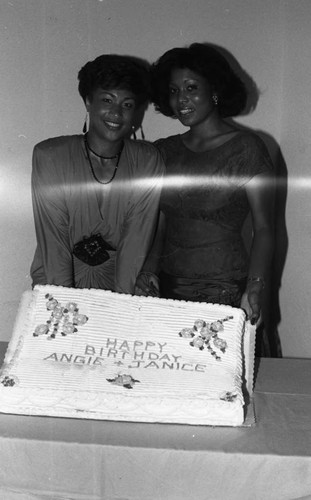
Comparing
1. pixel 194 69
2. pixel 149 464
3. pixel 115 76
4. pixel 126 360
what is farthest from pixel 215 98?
pixel 149 464

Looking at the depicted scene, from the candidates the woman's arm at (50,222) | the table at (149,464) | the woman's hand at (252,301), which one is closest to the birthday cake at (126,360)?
the table at (149,464)

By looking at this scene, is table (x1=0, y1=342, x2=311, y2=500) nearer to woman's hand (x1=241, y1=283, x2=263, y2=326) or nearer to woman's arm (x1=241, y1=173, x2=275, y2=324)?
woman's hand (x1=241, y1=283, x2=263, y2=326)

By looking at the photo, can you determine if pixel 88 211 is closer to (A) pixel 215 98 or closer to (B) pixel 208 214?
(B) pixel 208 214

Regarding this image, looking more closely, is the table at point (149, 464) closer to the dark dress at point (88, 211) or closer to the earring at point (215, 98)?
the dark dress at point (88, 211)

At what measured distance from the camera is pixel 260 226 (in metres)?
1.39

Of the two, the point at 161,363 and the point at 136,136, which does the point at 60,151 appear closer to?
the point at 136,136

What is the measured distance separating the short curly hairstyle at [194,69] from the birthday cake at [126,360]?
49cm

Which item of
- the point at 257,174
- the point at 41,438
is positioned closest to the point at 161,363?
the point at 41,438

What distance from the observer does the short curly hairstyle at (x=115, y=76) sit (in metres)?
1.33

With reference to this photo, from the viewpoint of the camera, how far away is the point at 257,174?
1385 mm

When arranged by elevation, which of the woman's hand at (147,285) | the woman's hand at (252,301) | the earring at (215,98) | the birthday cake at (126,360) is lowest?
the woman's hand at (147,285)

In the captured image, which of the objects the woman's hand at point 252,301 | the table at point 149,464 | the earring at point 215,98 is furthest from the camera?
the earring at point 215,98

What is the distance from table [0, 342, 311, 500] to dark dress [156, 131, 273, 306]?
572mm

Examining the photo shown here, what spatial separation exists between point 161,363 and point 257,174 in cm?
58
